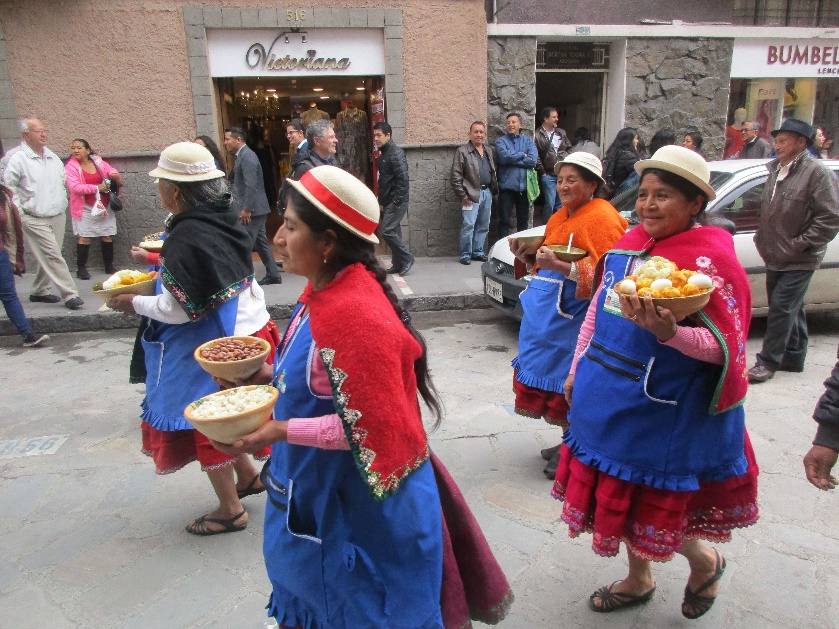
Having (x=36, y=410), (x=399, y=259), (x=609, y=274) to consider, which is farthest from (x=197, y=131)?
(x=609, y=274)

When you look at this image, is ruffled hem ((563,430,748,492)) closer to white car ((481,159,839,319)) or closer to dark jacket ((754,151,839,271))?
dark jacket ((754,151,839,271))

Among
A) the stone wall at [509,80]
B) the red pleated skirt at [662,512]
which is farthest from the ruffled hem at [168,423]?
the stone wall at [509,80]

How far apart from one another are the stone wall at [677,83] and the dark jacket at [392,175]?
453 centimetres

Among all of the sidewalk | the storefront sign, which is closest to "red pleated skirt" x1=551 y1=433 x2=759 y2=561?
the sidewalk

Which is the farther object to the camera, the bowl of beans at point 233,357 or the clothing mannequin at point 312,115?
the clothing mannequin at point 312,115

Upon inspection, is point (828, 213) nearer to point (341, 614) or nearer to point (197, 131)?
point (341, 614)

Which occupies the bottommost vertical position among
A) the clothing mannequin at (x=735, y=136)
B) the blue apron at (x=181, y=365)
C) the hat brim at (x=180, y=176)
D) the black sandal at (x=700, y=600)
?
the black sandal at (x=700, y=600)

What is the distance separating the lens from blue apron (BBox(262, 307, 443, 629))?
177cm

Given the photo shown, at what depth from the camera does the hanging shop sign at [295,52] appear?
367 inches

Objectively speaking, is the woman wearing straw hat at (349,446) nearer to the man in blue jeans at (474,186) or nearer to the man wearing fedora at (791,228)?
the man wearing fedora at (791,228)

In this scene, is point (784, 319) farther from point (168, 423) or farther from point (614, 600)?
point (168, 423)

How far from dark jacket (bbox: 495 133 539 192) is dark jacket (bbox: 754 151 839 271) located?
4651 millimetres

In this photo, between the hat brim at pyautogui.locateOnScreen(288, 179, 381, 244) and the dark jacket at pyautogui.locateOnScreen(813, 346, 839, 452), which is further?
the dark jacket at pyautogui.locateOnScreen(813, 346, 839, 452)

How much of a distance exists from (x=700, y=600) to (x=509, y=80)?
8.86 metres
